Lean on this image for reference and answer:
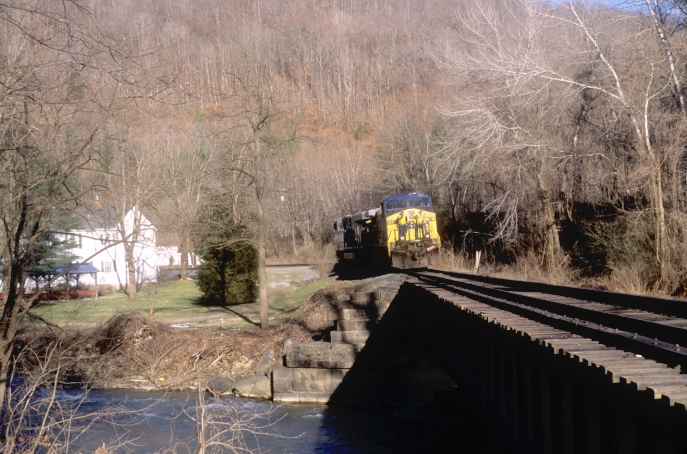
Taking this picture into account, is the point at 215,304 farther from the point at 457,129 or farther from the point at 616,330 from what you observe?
the point at 616,330

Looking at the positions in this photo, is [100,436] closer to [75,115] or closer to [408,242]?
[75,115]

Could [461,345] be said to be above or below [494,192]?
below

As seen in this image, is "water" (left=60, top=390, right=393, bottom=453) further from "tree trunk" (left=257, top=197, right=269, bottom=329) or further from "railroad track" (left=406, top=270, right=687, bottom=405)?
"railroad track" (left=406, top=270, right=687, bottom=405)

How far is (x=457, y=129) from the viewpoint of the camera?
105 feet

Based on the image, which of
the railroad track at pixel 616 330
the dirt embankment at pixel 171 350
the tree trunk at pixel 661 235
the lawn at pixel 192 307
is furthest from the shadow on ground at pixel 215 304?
the railroad track at pixel 616 330

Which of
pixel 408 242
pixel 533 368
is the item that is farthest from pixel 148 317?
pixel 533 368

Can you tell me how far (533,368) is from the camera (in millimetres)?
6309

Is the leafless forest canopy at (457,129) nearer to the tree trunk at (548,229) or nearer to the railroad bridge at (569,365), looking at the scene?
the tree trunk at (548,229)

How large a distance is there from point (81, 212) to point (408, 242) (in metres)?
22.7

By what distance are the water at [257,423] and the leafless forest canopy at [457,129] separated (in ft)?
15.3

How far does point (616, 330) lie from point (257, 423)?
45.8 ft

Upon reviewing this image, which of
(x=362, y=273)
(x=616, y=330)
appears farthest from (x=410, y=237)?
(x=616, y=330)

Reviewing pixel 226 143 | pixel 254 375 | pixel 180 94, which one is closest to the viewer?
pixel 180 94

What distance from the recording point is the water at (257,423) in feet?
50.0
